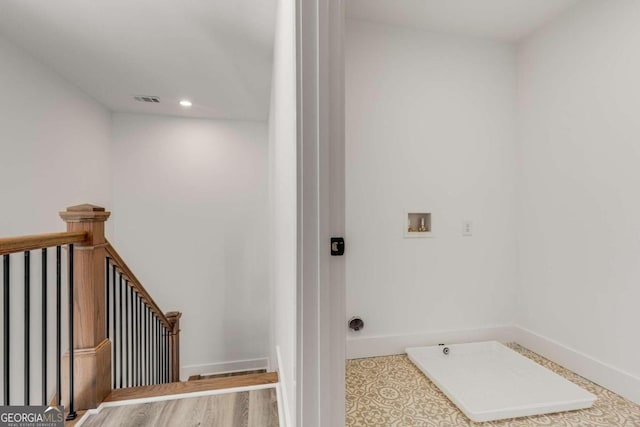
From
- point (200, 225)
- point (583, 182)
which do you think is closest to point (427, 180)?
point (583, 182)

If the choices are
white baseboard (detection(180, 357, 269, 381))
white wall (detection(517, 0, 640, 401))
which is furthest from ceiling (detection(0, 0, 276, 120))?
white baseboard (detection(180, 357, 269, 381))

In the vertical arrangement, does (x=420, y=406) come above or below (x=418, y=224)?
below

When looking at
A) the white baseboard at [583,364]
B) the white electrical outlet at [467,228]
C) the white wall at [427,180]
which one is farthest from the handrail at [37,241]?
the white baseboard at [583,364]

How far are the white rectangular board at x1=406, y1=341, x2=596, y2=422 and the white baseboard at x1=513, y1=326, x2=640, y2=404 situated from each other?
0.60 feet

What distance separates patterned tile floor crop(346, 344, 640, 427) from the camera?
140 centimetres

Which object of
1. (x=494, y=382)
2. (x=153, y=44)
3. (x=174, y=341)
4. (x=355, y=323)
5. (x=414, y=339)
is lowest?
(x=174, y=341)

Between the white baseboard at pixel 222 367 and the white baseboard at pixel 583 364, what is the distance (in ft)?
9.01

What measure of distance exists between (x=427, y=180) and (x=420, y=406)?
4.51 ft

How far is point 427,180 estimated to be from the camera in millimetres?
2137

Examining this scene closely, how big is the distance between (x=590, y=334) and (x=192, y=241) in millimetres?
3665

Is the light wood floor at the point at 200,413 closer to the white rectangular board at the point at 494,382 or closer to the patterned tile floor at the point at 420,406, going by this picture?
the patterned tile floor at the point at 420,406

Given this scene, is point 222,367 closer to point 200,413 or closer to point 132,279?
point 132,279

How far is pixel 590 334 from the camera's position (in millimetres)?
1771

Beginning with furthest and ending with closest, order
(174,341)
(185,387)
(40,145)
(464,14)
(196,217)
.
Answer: (196,217) → (174,341) → (40,145) → (464,14) → (185,387)
